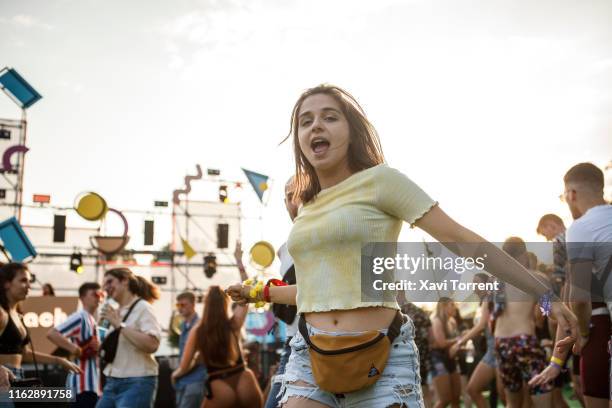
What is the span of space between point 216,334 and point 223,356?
0.27 metres

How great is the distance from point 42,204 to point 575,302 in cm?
2755

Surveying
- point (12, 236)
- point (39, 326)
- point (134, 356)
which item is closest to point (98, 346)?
point (134, 356)

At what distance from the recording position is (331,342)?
2.26 m

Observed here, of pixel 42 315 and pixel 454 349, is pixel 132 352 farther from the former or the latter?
pixel 42 315

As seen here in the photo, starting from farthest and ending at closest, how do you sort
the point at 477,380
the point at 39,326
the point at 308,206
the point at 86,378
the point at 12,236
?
the point at 12,236 < the point at 39,326 < the point at 477,380 < the point at 86,378 < the point at 308,206

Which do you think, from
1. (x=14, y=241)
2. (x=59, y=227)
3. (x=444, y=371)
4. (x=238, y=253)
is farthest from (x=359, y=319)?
(x=59, y=227)

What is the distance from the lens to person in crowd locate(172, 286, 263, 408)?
6.35 m

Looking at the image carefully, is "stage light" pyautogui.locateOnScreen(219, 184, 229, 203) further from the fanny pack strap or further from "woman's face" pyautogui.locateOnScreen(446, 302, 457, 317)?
the fanny pack strap

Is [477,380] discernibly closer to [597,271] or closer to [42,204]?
[597,271]

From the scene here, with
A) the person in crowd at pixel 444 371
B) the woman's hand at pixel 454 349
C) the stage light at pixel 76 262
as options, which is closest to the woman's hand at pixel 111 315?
the woman's hand at pixel 454 349

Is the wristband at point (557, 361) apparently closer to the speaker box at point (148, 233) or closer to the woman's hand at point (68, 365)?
the woman's hand at point (68, 365)

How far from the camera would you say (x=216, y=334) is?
22.1 ft

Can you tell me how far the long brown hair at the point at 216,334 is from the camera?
658cm

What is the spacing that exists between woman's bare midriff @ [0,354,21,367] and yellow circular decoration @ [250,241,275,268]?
14882 millimetres
